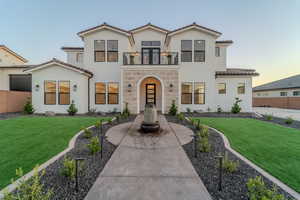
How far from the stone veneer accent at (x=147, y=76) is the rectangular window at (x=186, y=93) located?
5.24 feet

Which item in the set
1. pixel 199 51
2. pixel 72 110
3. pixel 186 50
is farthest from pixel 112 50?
pixel 199 51

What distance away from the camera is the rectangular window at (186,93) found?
12.2 metres

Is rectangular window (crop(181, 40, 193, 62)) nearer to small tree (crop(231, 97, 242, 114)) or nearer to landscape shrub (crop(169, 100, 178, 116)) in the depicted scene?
landscape shrub (crop(169, 100, 178, 116))

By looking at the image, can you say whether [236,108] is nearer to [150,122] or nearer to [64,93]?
[150,122]

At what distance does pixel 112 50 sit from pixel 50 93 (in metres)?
6.88

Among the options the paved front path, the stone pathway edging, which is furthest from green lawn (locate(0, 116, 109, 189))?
the stone pathway edging

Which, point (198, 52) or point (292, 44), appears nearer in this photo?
point (198, 52)

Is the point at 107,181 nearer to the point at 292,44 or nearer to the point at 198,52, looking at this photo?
the point at 198,52

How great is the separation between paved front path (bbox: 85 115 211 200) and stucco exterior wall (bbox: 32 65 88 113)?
333 inches

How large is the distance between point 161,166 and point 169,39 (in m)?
12.0

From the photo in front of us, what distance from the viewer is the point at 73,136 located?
18.7 ft

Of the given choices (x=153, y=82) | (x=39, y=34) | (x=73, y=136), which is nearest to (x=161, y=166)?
(x=73, y=136)

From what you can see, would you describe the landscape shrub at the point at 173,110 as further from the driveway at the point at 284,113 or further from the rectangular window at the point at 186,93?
the driveway at the point at 284,113

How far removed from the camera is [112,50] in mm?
12156
